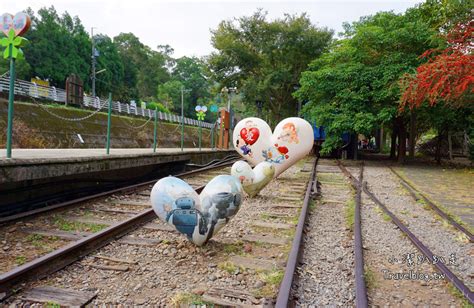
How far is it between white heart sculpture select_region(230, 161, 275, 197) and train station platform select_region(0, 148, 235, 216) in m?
2.59

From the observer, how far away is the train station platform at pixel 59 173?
15.9 ft

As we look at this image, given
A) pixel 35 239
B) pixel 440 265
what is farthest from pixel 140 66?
pixel 440 265

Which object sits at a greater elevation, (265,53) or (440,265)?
(265,53)

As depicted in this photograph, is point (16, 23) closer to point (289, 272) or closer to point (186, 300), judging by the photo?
point (186, 300)

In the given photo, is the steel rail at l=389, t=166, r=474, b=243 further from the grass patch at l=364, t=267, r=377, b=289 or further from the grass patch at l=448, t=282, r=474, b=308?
the grass patch at l=364, t=267, r=377, b=289

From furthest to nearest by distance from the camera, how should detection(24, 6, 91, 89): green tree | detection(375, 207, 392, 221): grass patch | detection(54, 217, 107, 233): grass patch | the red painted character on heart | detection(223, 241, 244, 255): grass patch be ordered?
detection(24, 6, 91, 89): green tree
the red painted character on heart
detection(375, 207, 392, 221): grass patch
detection(54, 217, 107, 233): grass patch
detection(223, 241, 244, 255): grass patch

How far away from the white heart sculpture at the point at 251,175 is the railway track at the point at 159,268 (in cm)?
146

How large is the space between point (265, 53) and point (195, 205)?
22.4 metres

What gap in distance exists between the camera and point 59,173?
5527 millimetres

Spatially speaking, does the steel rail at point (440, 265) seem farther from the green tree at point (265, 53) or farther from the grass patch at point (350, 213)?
the green tree at point (265, 53)

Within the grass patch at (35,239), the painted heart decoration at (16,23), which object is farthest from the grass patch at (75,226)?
the painted heart decoration at (16,23)

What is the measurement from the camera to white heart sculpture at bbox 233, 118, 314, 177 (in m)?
7.91

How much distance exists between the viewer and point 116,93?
45.3 meters

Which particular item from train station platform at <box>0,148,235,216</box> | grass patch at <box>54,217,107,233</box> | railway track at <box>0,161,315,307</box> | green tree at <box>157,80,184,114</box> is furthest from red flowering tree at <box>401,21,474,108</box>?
green tree at <box>157,80,184,114</box>
